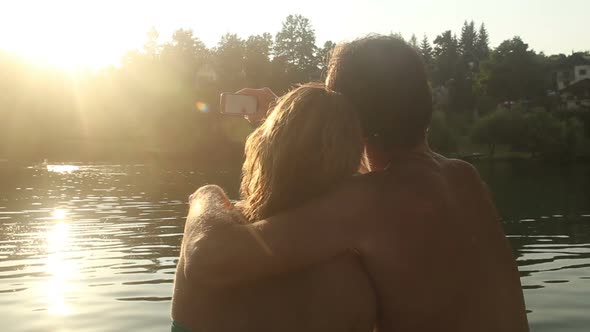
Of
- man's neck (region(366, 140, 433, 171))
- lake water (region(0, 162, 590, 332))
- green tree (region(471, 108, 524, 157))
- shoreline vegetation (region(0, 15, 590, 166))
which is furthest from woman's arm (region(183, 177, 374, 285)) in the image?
green tree (region(471, 108, 524, 157))

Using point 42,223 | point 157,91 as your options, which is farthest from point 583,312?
point 157,91

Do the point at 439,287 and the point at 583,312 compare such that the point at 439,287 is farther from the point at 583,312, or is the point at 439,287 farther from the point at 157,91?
the point at 157,91

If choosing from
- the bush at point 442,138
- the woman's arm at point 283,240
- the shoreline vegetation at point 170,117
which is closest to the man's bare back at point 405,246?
the woman's arm at point 283,240

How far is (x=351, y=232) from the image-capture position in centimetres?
330

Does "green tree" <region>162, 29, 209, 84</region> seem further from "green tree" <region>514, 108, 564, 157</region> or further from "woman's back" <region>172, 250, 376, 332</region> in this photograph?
"woman's back" <region>172, 250, 376, 332</region>

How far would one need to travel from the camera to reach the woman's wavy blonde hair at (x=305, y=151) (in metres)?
3.41

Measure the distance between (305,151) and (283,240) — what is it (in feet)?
1.32

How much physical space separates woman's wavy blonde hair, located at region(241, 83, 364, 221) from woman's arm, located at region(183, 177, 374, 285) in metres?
0.10

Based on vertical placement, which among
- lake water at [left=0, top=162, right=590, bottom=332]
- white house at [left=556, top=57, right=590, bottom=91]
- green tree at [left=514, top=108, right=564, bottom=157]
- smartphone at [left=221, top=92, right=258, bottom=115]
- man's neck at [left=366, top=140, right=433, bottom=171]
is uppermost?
smartphone at [left=221, top=92, right=258, bottom=115]

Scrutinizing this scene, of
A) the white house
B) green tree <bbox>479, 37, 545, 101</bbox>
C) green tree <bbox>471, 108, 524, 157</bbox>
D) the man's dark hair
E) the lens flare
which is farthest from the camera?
the white house

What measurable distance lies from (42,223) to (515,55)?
118071 mm

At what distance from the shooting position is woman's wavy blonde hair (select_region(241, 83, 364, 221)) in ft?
11.2

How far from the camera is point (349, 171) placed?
3512mm

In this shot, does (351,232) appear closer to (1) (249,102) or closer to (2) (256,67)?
(1) (249,102)
